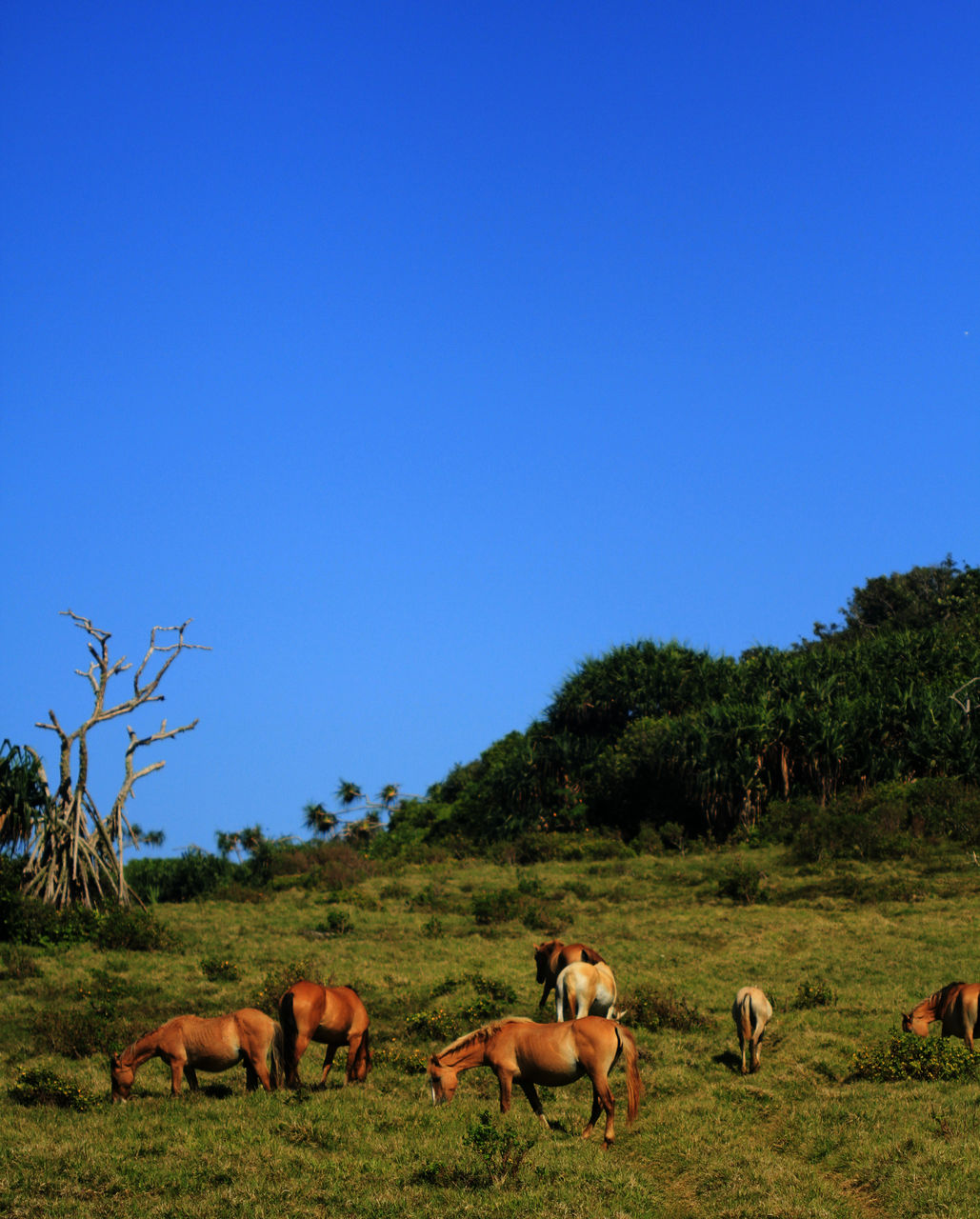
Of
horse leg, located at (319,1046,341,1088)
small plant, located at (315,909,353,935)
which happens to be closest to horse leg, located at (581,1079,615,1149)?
horse leg, located at (319,1046,341,1088)

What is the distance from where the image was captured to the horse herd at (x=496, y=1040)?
33.5 ft

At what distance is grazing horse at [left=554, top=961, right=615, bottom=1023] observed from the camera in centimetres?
1335

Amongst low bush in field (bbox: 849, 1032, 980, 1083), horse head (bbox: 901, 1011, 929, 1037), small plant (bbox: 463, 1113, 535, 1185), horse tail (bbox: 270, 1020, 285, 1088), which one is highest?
horse tail (bbox: 270, 1020, 285, 1088)

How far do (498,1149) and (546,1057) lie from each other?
1081 millimetres

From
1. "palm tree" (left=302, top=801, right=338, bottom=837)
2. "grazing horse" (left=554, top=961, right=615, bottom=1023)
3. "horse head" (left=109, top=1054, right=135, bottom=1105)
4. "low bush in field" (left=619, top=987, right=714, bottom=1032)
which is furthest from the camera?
"palm tree" (left=302, top=801, right=338, bottom=837)

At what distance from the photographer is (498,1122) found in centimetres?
1052

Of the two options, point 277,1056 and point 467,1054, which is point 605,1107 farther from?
point 277,1056

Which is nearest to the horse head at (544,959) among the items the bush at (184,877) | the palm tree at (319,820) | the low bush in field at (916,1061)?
the low bush in field at (916,1061)

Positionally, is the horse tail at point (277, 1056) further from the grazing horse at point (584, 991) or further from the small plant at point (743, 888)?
the small plant at point (743, 888)

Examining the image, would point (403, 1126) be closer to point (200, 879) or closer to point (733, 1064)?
point (733, 1064)

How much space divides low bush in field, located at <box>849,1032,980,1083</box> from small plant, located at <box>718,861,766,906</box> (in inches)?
554

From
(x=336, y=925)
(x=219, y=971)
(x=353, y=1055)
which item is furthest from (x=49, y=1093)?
(x=336, y=925)

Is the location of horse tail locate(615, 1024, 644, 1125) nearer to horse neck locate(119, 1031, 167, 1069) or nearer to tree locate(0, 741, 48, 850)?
horse neck locate(119, 1031, 167, 1069)

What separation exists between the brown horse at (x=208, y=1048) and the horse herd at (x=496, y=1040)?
1 cm
